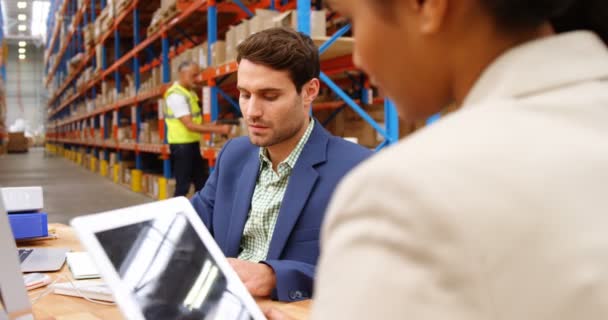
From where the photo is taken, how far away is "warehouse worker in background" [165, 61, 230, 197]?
4961mm

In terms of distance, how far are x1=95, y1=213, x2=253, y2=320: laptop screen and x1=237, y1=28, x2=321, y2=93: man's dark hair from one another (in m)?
0.80

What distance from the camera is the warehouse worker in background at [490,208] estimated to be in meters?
0.35

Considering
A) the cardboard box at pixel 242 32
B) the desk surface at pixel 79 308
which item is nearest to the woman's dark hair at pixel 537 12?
the desk surface at pixel 79 308

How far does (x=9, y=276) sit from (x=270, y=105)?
0.92 meters

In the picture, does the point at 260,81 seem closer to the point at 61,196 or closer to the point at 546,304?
the point at 546,304

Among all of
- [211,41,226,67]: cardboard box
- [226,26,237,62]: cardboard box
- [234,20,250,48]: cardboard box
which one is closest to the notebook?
[234,20,250,48]: cardboard box

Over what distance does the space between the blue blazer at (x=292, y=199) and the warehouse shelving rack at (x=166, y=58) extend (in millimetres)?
1658

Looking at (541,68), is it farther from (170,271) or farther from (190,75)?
(190,75)

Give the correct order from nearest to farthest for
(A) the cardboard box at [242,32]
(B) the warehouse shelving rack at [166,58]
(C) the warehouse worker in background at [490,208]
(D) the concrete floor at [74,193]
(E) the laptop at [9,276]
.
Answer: (C) the warehouse worker in background at [490,208]
(E) the laptop at [9,276]
(B) the warehouse shelving rack at [166,58]
(A) the cardboard box at [242,32]
(D) the concrete floor at [74,193]

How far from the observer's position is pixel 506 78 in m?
0.43

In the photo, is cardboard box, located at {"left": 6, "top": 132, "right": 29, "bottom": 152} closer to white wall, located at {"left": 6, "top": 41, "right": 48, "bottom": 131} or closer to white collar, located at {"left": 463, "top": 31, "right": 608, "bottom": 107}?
white wall, located at {"left": 6, "top": 41, "right": 48, "bottom": 131}

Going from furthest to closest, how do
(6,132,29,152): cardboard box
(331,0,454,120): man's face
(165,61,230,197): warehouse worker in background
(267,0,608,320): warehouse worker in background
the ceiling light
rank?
the ceiling light, (6,132,29,152): cardboard box, (165,61,230,197): warehouse worker in background, (331,0,454,120): man's face, (267,0,608,320): warehouse worker in background

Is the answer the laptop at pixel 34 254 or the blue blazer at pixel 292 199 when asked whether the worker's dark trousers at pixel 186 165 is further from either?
the blue blazer at pixel 292 199

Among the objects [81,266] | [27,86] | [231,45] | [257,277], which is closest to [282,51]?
[257,277]
